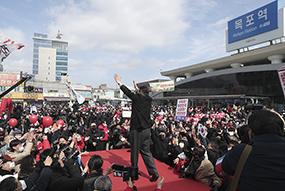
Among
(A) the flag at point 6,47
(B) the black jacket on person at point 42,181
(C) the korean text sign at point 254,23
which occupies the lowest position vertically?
(B) the black jacket on person at point 42,181

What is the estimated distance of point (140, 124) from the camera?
9.84 feet

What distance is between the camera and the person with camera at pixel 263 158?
125 cm

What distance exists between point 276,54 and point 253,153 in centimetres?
2891

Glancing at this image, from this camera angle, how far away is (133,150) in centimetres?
294

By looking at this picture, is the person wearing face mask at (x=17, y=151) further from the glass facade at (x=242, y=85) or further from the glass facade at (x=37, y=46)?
the glass facade at (x=37, y=46)

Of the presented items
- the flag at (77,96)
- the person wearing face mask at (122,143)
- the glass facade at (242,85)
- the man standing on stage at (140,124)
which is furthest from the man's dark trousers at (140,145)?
the glass facade at (242,85)

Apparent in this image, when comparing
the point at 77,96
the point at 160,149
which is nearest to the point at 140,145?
the point at 160,149

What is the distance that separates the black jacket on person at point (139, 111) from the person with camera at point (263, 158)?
1.69 meters

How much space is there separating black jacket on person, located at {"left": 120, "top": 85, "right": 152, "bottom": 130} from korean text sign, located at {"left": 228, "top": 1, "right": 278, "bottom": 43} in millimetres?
26968

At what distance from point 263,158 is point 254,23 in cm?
2967

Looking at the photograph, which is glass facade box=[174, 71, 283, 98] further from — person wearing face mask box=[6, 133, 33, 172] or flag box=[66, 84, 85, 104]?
person wearing face mask box=[6, 133, 33, 172]

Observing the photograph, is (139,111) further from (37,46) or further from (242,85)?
(37,46)

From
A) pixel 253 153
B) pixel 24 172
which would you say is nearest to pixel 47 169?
pixel 24 172

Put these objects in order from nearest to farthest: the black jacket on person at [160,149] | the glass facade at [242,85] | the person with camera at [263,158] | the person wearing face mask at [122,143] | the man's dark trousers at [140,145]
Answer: the person with camera at [263,158] < the man's dark trousers at [140,145] < the black jacket on person at [160,149] < the person wearing face mask at [122,143] < the glass facade at [242,85]
